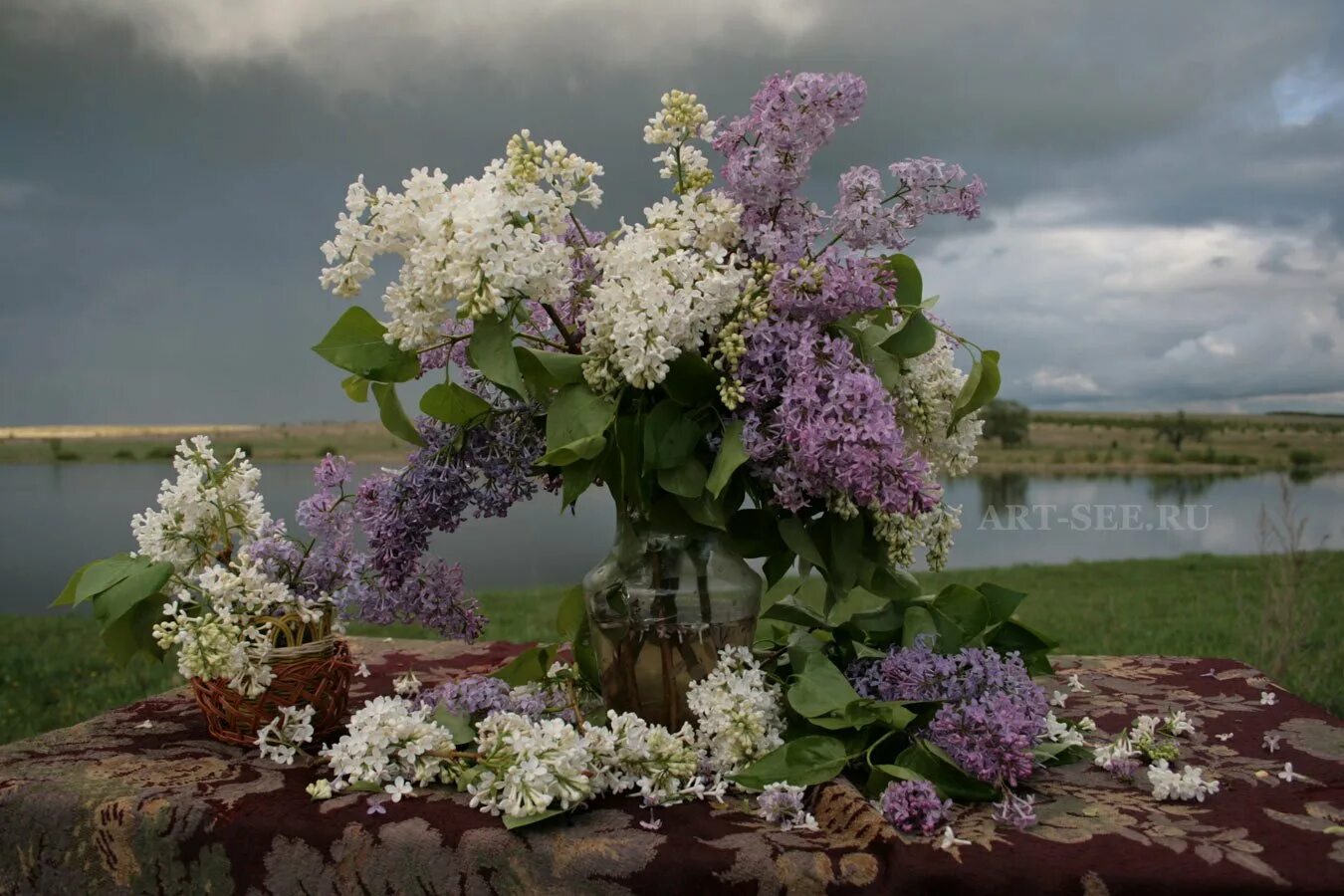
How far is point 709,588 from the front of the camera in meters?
1.99

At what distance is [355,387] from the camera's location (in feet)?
6.99

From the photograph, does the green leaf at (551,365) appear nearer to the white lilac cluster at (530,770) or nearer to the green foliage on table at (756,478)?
the green foliage on table at (756,478)

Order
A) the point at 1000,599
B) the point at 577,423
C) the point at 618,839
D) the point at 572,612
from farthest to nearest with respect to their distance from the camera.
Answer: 1. the point at 572,612
2. the point at 1000,599
3. the point at 577,423
4. the point at 618,839

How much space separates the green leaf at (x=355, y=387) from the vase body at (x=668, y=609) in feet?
1.85

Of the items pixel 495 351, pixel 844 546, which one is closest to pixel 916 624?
pixel 844 546

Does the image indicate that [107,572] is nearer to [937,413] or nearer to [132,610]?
[132,610]

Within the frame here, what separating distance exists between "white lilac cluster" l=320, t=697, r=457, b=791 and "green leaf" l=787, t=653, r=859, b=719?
0.59m

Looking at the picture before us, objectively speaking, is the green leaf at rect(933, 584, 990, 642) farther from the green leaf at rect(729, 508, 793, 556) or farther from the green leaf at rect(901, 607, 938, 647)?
the green leaf at rect(729, 508, 793, 556)

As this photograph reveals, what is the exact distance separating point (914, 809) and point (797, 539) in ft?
1.68

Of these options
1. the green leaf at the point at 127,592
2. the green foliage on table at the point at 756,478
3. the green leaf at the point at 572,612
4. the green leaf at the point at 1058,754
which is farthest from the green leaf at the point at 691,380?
the green leaf at the point at 127,592

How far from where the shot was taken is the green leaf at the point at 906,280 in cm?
199

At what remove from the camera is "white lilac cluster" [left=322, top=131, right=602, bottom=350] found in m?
1.75

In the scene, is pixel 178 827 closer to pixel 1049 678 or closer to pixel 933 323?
pixel 933 323

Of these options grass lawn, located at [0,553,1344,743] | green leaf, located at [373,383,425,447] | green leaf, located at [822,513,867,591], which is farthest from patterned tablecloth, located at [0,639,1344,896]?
grass lawn, located at [0,553,1344,743]
